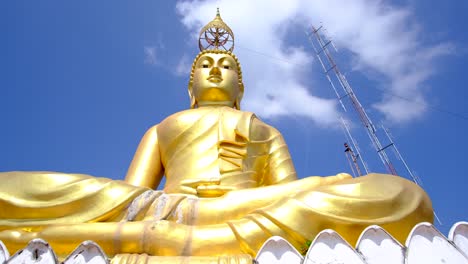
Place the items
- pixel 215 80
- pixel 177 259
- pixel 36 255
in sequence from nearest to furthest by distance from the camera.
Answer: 1. pixel 36 255
2. pixel 177 259
3. pixel 215 80

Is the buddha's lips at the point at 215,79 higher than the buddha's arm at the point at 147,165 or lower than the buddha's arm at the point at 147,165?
higher

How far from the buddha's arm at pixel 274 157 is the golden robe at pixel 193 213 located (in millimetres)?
1008

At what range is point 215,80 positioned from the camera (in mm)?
5945

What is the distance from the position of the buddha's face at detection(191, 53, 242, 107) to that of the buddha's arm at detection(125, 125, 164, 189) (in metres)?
0.83

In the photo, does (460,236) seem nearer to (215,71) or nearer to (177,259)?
(177,259)

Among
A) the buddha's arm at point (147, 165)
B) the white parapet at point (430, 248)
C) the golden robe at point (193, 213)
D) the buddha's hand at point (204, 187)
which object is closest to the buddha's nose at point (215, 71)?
the buddha's arm at point (147, 165)

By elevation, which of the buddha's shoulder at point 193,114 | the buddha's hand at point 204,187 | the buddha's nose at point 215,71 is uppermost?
the buddha's nose at point 215,71

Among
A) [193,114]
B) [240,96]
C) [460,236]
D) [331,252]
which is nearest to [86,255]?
[331,252]

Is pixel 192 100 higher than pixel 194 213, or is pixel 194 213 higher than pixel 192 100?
pixel 192 100

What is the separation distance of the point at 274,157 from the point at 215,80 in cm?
135

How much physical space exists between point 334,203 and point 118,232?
5.12ft

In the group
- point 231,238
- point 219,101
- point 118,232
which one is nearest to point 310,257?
point 231,238

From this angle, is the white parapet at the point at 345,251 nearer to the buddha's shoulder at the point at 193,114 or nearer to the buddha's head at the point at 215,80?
the buddha's shoulder at the point at 193,114

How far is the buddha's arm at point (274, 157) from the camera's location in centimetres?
505
